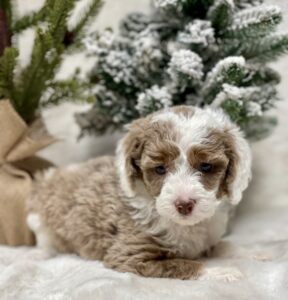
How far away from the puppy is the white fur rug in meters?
0.07

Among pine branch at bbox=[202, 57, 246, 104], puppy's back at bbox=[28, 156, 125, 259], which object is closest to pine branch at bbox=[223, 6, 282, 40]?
pine branch at bbox=[202, 57, 246, 104]

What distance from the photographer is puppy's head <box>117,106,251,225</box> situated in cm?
144

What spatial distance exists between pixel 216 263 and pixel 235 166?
0.99ft

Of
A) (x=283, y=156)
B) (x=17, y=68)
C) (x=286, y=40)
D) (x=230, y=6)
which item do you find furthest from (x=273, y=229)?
(x=17, y=68)

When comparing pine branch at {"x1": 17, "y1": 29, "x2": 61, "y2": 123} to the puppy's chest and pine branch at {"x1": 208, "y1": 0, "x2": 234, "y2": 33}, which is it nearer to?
pine branch at {"x1": 208, "y1": 0, "x2": 234, "y2": 33}

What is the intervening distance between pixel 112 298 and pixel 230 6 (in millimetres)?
1026

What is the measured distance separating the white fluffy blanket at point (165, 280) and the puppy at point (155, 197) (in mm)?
72

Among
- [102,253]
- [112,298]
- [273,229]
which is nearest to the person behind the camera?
[112,298]

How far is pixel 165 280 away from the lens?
1471 millimetres

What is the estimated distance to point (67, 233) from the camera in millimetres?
1765

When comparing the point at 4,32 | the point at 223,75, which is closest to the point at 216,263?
the point at 223,75

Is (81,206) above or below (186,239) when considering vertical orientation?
above

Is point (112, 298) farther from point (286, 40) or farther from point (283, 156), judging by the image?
point (283, 156)

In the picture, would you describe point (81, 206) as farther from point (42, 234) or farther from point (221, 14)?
point (221, 14)
